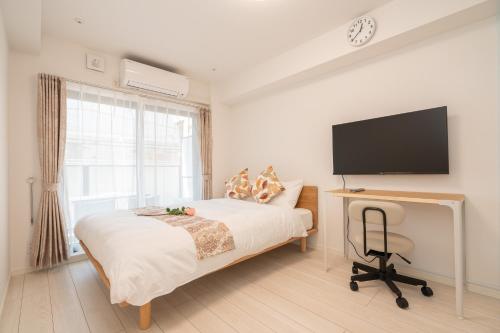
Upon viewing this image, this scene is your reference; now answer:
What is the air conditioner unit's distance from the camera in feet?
10.1

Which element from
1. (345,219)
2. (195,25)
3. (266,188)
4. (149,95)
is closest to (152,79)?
(149,95)

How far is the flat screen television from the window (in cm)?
245

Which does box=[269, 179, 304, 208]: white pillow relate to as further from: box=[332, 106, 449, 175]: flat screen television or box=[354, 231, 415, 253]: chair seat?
box=[354, 231, 415, 253]: chair seat

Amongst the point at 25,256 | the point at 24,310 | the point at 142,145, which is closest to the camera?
the point at 24,310

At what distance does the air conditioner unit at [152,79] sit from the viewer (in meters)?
3.07

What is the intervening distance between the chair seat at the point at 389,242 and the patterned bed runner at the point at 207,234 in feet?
3.98

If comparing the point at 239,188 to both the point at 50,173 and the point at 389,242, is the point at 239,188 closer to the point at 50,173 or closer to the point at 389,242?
the point at 389,242

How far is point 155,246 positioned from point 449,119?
2.78 meters

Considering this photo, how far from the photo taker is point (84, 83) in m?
2.94

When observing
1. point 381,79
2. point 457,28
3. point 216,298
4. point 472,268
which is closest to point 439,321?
point 472,268

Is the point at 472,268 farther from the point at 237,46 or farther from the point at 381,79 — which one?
the point at 237,46

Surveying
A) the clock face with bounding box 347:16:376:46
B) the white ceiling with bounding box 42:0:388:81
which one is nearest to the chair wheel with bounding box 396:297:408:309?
the clock face with bounding box 347:16:376:46

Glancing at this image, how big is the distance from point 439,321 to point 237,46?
3368 millimetres

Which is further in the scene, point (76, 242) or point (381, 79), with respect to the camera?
point (76, 242)
